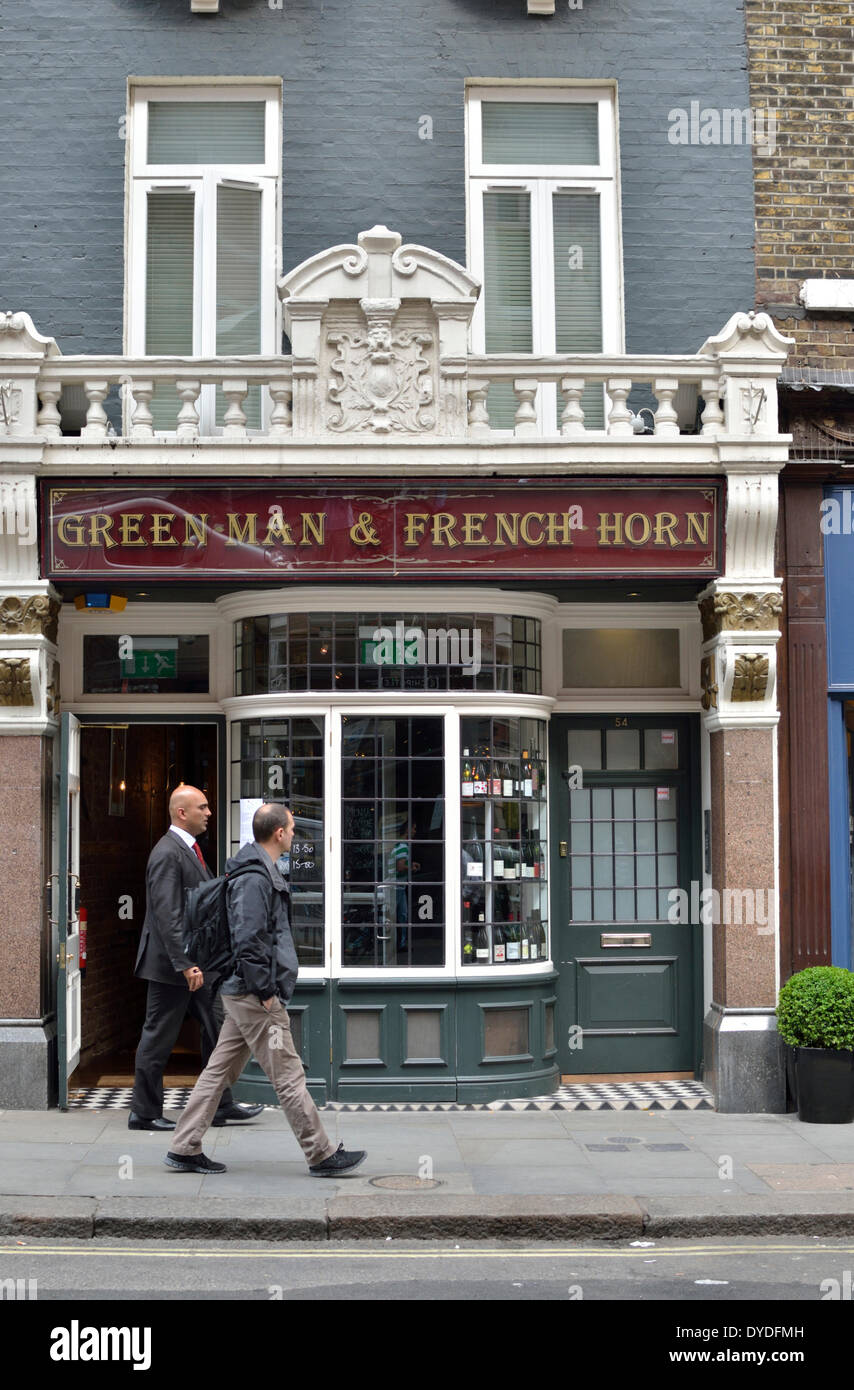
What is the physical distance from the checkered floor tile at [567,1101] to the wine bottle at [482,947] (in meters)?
0.97

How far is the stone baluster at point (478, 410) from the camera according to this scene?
34.4 feet

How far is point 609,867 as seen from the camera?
452 inches

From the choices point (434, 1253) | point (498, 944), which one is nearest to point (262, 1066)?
point (434, 1253)

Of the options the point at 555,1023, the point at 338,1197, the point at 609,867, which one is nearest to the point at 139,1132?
the point at 338,1197

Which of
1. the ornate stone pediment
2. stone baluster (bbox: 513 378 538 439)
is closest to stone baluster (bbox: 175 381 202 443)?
the ornate stone pediment

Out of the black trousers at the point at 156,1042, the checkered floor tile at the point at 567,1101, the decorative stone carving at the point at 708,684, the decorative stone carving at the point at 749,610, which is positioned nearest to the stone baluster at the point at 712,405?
the decorative stone carving at the point at 749,610

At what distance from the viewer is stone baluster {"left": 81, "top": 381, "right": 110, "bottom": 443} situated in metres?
10.4

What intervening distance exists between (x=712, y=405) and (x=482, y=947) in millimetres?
4082

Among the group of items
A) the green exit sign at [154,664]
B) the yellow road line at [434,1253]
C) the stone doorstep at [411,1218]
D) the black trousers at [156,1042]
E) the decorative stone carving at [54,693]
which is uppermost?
the green exit sign at [154,664]

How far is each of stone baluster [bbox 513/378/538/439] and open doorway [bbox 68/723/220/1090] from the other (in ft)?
11.2

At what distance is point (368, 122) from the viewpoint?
11609 millimetres

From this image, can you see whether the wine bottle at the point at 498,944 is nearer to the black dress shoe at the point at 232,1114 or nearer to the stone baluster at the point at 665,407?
the black dress shoe at the point at 232,1114

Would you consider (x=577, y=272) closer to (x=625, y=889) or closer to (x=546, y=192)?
(x=546, y=192)

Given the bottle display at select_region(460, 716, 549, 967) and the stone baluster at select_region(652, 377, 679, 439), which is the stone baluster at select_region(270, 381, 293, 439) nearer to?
the bottle display at select_region(460, 716, 549, 967)
